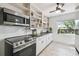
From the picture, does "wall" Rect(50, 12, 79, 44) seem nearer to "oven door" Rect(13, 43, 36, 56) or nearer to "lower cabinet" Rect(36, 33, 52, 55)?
"lower cabinet" Rect(36, 33, 52, 55)

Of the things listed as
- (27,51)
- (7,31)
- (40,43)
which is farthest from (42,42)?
(7,31)

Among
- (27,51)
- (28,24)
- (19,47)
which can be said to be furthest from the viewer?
(28,24)

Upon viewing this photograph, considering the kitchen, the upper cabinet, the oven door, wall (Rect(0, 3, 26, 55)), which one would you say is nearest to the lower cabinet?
the kitchen

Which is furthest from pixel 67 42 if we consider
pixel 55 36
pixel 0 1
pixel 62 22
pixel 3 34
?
pixel 0 1

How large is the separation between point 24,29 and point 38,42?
0.46 meters

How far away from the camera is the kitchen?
1.20 m

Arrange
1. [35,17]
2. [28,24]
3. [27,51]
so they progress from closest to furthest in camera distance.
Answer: [27,51]
[35,17]
[28,24]

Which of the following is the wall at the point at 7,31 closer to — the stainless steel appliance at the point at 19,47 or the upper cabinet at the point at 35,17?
the stainless steel appliance at the point at 19,47

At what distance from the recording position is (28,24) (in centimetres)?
169

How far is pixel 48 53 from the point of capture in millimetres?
1400

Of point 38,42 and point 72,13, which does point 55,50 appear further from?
point 72,13

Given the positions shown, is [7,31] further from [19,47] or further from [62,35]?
[62,35]

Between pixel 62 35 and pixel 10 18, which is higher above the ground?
pixel 10 18

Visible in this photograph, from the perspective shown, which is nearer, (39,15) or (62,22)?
(62,22)
